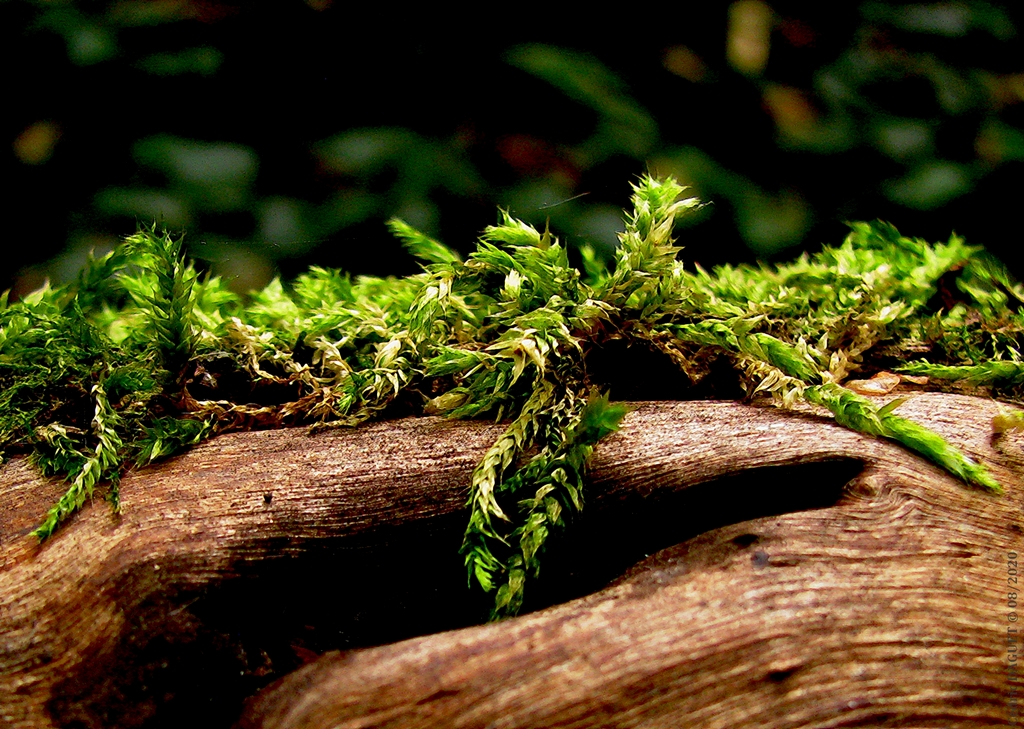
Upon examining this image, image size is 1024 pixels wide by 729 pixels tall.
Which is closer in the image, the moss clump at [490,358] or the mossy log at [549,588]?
the mossy log at [549,588]

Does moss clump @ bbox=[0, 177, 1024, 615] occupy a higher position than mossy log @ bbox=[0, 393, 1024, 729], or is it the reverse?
moss clump @ bbox=[0, 177, 1024, 615]

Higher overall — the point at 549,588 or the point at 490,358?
the point at 490,358

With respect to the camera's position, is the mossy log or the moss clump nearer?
the mossy log

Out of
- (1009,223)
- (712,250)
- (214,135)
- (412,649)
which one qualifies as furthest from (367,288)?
(1009,223)

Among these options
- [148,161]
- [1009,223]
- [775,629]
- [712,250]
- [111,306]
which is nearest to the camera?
[775,629]

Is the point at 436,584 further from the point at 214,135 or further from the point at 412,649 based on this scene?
the point at 214,135
